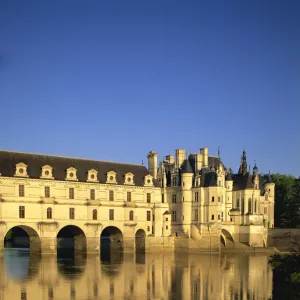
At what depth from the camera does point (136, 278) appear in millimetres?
43531

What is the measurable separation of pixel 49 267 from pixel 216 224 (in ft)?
84.2

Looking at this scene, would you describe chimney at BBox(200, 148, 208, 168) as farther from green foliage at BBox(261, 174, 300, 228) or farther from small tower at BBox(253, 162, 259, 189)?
green foliage at BBox(261, 174, 300, 228)

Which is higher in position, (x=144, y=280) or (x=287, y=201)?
(x=287, y=201)

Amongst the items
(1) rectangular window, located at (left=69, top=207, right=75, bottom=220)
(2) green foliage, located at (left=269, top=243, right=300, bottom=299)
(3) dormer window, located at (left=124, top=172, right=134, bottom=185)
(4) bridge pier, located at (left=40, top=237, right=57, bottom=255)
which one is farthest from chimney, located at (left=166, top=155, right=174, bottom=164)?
(2) green foliage, located at (left=269, top=243, right=300, bottom=299)

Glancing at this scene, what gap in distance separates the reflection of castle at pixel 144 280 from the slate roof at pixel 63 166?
32.1 feet

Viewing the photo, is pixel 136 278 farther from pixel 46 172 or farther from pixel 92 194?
pixel 92 194

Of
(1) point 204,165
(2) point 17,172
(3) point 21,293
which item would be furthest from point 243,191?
(3) point 21,293

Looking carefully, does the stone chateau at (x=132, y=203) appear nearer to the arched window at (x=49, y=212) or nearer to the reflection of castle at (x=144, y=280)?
the arched window at (x=49, y=212)

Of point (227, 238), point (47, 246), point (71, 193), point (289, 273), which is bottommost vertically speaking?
point (227, 238)

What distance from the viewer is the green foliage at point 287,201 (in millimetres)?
83000

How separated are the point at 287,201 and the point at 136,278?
165ft

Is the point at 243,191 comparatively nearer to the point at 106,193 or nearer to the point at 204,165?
the point at 204,165

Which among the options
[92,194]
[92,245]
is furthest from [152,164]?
[92,245]

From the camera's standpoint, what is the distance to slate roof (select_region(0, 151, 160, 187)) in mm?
59656
